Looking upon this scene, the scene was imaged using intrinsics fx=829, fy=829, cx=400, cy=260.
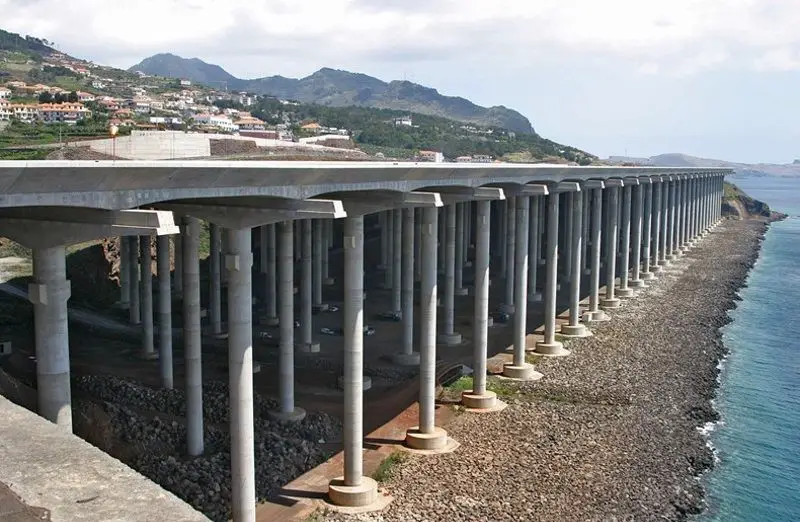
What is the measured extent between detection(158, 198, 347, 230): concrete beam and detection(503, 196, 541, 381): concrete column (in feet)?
64.6

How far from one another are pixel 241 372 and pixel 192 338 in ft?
24.4

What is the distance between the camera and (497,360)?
48344mm

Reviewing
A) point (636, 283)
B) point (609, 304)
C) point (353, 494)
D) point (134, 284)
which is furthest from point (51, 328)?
point (636, 283)

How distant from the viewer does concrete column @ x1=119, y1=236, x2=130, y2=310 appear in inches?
2357

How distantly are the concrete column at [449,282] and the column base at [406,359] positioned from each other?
5425 millimetres

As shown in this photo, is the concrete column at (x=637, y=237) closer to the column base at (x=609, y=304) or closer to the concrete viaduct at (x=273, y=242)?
the column base at (x=609, y=304)

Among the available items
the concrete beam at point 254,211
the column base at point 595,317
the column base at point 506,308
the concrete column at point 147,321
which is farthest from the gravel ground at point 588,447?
the concrete column at point 147,321

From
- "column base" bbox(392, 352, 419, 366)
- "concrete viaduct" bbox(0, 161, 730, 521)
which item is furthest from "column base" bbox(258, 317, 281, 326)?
"column base" bbox(392, 352, 419, 366)

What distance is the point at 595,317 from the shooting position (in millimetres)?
61438

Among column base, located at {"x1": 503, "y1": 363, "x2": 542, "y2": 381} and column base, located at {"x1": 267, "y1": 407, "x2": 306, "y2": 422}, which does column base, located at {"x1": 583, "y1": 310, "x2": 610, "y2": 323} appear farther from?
column base, located at {"x1": 267, "y1": 407, "x2": 306, "y2": 422}

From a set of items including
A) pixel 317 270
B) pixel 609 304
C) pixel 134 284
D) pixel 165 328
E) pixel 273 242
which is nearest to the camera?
pixel 165 328

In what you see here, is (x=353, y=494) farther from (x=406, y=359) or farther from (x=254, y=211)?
(x=406, y=359)

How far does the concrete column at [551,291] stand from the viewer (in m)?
48.4

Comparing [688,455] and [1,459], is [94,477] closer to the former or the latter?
[1,459]
